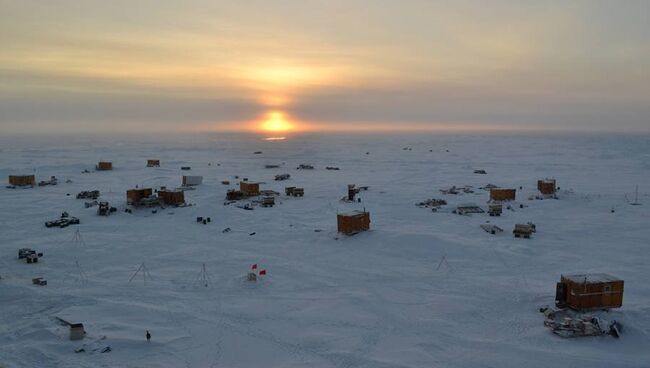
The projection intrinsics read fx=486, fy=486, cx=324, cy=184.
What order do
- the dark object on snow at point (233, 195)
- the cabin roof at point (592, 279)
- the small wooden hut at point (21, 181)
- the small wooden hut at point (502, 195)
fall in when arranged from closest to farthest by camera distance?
the cabin roof at point (592, 279) → the small wooden hut at point (502, 195) → the dark object on snow at point (233, 195) → the small wooden hut at point (21, 181)

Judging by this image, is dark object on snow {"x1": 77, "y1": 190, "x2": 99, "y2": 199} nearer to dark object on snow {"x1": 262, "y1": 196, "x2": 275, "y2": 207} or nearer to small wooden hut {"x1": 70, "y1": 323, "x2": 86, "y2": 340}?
dark object on snow {"x1": 262, "y1": 196, "x2": 275, "y2": 207}

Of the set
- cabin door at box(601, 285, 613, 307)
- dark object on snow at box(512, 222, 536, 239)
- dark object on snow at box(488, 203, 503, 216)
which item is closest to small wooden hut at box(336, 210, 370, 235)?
dark object on snow at box(512, 222, 536, 239)

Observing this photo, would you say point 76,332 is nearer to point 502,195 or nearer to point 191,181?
point 502,195

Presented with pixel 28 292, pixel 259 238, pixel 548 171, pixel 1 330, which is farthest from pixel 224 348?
pixel 548 171

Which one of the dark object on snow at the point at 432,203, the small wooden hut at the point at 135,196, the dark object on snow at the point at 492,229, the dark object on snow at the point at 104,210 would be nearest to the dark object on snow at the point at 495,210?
the dark object on snow at the point at 432,203

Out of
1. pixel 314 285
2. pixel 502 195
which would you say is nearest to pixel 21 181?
pixel 314 285

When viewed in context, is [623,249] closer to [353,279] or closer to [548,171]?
[353,279]

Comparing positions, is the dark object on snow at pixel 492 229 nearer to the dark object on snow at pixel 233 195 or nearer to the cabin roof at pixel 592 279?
the cabin roof at pixel 592 279

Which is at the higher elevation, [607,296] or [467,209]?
[467,209]
